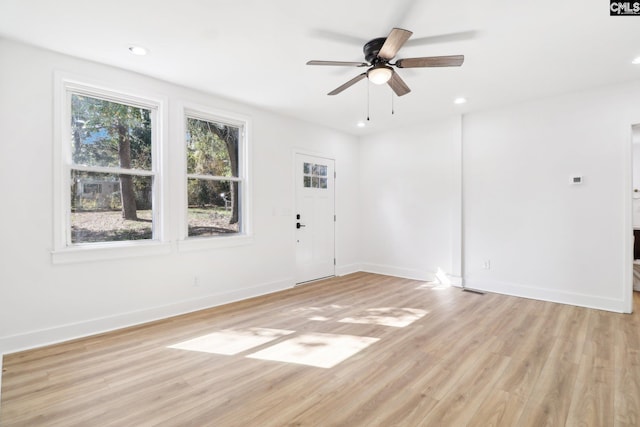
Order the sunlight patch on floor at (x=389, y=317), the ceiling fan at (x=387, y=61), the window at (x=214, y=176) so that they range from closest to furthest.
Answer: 1. the ceiling fan at (x=387, y=61)
2. the sunlight patch on floor at (x=389, y=317)
3. the window at (x=214, y=176)

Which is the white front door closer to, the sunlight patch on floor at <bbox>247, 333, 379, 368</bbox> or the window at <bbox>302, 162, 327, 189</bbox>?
the window at <bbox>302, 162, 327, 189</bbox>

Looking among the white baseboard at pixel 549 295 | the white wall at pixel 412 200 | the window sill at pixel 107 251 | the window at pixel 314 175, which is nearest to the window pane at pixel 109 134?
the window sill at pixel 107 251

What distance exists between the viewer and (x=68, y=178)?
9.82 ft

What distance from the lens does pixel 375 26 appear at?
2520 millimetres

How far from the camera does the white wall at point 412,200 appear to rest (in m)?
5.05

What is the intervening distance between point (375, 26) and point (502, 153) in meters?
3.08

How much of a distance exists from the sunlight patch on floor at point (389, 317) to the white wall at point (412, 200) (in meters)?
1.65

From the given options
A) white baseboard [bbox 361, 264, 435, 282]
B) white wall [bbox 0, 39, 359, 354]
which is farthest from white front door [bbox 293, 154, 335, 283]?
white baseboard [bbox 361, 264, 435, 282]

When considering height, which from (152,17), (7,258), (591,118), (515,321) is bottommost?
(515,321)

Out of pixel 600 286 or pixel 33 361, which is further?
pixel 600 286

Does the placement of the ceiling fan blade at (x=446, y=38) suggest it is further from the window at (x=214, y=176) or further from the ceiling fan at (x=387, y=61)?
the window at (x=214, y=176)

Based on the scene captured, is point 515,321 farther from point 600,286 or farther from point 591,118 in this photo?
point 591,118

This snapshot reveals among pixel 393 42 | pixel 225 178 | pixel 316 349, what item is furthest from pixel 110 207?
pixel 393 42

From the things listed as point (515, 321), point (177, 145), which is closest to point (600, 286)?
point (515, 321)
